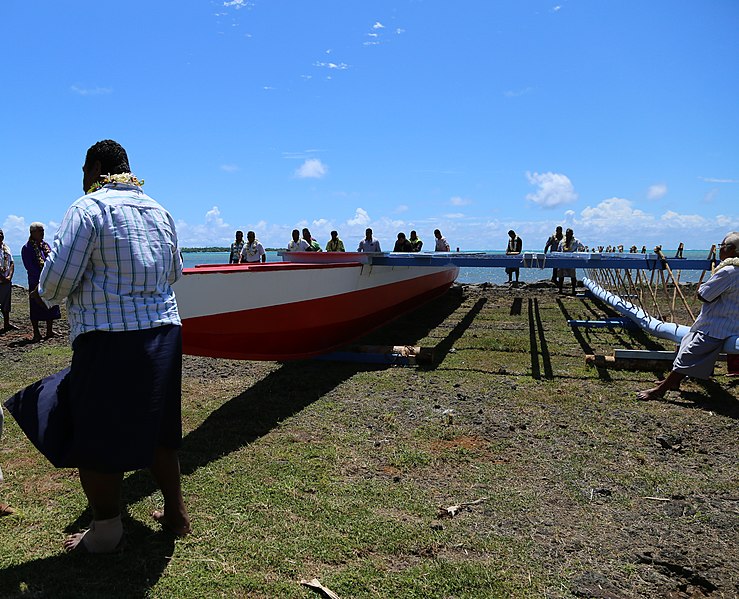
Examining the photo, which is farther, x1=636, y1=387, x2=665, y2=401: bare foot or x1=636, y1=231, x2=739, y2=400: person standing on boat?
x1=636, y1=387, x2=665, y2=401: bare foot

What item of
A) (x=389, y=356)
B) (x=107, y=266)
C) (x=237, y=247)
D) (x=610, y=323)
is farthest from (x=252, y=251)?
(x=107, y=266)

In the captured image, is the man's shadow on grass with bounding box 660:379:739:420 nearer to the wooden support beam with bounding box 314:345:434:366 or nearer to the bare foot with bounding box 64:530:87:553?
the wooden support beam with bounding box 314:345:434:366

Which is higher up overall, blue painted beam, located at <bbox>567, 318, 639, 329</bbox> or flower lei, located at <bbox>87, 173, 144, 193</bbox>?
flower lei, located at <bbox>87, 173, 144, 193</bbox>

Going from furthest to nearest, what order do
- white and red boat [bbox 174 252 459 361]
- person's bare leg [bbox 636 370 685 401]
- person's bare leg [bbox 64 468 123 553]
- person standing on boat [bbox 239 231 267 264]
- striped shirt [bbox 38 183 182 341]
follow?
person standing on boat [bbox 239 231 267 264] → person's bare leg [bbox 636 370 685 401] → white and red boat [bbox 174 252 459 361] → person's bare leg [bbox 64 468 123 553] → striped shirt [bbox 38 183 182 341]

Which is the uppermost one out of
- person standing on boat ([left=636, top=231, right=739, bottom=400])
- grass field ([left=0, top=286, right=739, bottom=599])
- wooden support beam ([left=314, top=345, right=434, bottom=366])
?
person standing on boat ([left=636, top=231, right=739, bottom=400])

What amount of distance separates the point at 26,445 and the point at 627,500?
4000mm

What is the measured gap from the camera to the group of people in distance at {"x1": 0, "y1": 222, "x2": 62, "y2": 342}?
25.5 feet

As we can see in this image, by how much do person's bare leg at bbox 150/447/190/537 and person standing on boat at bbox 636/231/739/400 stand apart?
4213 mm

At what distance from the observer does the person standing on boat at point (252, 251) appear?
37.3ft

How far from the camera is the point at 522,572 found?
2.46m

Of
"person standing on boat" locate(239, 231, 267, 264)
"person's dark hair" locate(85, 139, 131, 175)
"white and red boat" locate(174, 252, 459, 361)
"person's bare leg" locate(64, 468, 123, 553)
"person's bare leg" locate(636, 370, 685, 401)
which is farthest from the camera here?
"person standing on boat" locate(239, 231, 267, 264)

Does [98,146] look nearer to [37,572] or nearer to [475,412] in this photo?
[37,572]

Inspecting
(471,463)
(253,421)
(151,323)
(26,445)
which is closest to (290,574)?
(151,323)

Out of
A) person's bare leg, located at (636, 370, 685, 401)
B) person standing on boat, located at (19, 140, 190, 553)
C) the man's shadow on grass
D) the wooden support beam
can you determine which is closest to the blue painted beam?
the man's shadow on grass
